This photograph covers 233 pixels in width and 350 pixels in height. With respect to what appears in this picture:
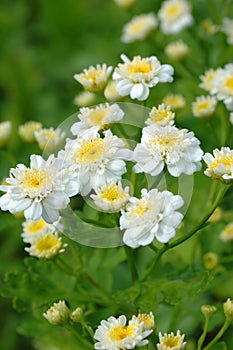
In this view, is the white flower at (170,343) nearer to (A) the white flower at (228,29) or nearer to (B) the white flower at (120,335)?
(B) the white flower at (120,335)

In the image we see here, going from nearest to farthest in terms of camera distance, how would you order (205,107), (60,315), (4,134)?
(60,315) < (205,107) < (4,134)

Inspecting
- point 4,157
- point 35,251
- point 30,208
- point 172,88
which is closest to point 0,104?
point 172,88

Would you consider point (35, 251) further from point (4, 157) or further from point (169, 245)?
point (4, 157)

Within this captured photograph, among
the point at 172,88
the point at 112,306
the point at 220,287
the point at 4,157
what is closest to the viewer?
the point at 112,306

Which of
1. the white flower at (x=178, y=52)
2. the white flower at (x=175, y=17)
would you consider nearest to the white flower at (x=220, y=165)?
the white flower at (x=178, y=52)

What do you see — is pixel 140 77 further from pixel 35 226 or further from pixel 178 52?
pixel 178 52

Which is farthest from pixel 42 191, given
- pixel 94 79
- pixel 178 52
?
pixel 178 52

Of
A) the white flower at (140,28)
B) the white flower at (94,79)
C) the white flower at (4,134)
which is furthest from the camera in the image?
the white flower at (140,28)
